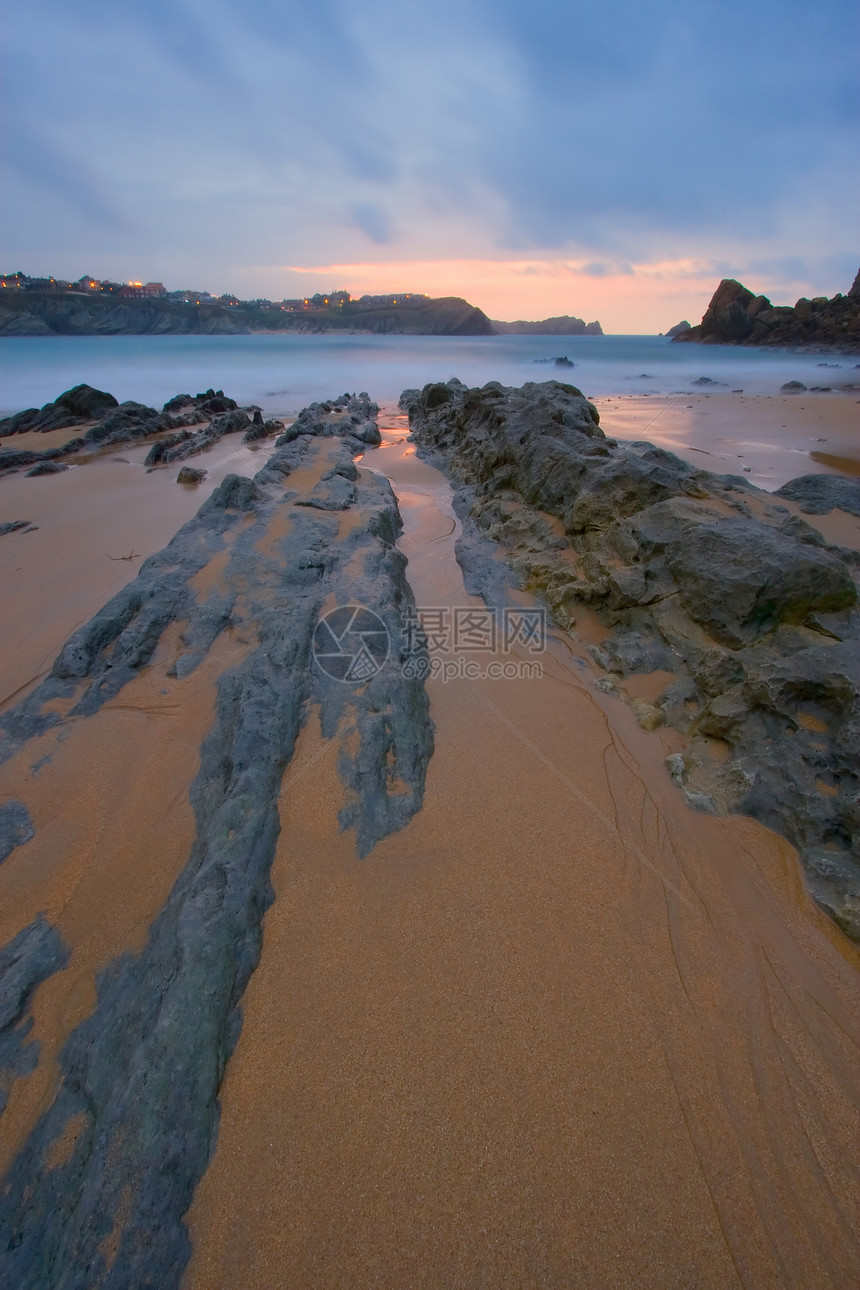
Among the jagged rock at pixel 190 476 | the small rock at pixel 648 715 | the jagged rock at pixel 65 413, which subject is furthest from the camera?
the jagged rock at pixel 65 413

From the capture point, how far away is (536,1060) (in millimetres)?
1783

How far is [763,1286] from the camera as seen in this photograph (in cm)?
139

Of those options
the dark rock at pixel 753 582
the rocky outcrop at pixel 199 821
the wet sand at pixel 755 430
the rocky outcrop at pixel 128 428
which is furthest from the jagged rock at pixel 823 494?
the rocky outcrop at pixel 128 428

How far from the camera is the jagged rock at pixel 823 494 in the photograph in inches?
238

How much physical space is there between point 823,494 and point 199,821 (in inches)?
298

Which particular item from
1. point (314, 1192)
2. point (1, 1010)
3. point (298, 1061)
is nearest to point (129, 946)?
→ point (1, 1010)

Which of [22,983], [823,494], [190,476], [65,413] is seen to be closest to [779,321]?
[823,494]

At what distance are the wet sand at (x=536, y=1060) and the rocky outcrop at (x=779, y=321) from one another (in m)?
54.8

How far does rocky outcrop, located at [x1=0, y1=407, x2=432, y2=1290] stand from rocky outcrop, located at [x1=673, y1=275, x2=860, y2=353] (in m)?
54.2

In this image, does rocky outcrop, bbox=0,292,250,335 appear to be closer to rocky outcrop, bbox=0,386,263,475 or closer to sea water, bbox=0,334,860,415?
sea water, bbox=0,334,860,415

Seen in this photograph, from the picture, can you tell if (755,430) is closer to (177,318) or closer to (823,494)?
(823,494)

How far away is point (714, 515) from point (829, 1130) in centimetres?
354

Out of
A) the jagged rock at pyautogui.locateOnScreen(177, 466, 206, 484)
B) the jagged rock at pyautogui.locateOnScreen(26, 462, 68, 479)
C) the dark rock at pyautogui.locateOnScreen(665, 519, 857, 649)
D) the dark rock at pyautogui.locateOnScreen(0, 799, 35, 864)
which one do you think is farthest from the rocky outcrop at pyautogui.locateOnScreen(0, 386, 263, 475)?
the dark rock at pyautogui.locateOnScreen(665, 519, 857, 649)

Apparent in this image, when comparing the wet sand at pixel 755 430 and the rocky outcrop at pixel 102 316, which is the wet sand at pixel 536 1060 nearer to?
the wet sand at pixel 755 430
